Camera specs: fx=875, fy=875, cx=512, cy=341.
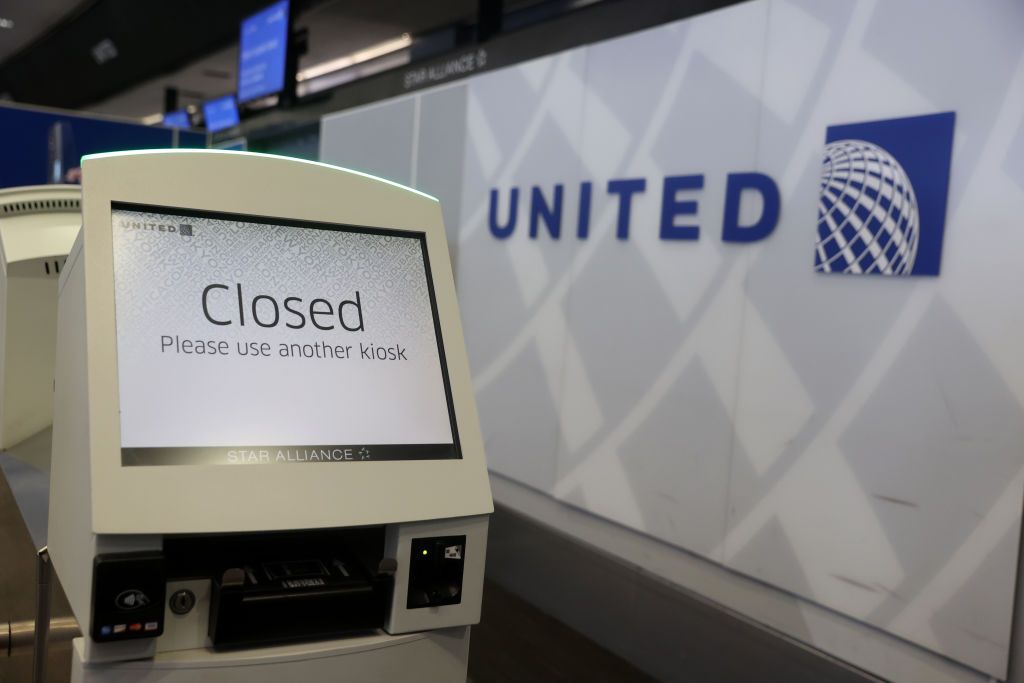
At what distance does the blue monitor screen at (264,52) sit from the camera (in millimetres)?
6957

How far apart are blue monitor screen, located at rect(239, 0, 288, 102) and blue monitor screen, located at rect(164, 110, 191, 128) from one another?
181 inches

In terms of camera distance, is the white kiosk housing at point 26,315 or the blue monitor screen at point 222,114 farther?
the blue monitor screen at point 222,114

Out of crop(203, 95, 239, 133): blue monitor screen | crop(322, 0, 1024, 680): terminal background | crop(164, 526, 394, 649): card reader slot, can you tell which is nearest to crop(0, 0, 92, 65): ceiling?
crop(203, 95, 239, 133): blue monitor screen

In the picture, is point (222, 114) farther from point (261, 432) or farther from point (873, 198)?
point (261, 432)

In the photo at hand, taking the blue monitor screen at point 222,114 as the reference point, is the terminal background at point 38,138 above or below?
below

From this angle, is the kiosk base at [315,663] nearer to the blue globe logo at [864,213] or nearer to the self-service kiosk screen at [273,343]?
the self-service kiosk screen at [273,343]

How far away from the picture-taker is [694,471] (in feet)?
10.5

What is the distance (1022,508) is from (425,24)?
26.8ft

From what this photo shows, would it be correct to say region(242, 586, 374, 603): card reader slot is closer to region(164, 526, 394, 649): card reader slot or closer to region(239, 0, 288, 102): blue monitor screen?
region(164, 526, 394, 649): card reader slot

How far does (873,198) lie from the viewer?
8.64 ft

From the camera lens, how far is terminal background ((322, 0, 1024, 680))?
2365 millimetres

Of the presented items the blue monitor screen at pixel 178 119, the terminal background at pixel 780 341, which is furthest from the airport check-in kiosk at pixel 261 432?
the blue monitor screen at pixel 178 119

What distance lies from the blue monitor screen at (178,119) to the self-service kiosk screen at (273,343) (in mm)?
11666

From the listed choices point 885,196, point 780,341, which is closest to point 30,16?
point 780,341
